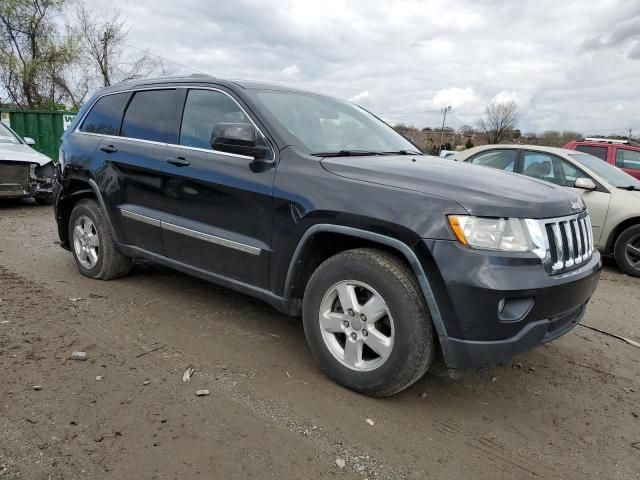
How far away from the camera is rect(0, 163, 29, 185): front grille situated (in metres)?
9.07

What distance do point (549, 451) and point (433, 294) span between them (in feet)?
3.28

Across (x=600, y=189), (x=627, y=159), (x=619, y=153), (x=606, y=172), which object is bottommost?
(x=600, y=189)

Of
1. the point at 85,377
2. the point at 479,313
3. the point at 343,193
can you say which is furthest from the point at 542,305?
the point at 85,377

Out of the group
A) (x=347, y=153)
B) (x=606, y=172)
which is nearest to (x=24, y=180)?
(x=347, y=153)

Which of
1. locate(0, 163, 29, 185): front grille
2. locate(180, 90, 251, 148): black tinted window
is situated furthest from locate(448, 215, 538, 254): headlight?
locate(0, 163, 29, 185): front grille

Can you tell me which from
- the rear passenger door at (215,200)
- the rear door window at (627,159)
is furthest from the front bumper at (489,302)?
the rear door window at (627,159)

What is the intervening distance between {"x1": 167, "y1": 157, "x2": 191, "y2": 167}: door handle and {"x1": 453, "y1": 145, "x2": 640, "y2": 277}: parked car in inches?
197

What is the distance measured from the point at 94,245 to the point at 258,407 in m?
2.85

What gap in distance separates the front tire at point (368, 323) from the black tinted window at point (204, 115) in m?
1.37

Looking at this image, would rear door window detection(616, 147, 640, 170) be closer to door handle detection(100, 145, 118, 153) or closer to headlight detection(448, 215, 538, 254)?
headlight detection(448, 215, 538, 254)

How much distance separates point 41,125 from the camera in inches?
560

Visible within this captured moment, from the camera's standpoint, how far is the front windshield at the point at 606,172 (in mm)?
6934

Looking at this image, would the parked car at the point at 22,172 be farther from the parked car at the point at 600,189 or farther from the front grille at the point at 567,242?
the front grille at the point at 567,242

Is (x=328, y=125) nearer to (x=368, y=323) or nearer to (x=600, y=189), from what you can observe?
(x=368, y=323)
